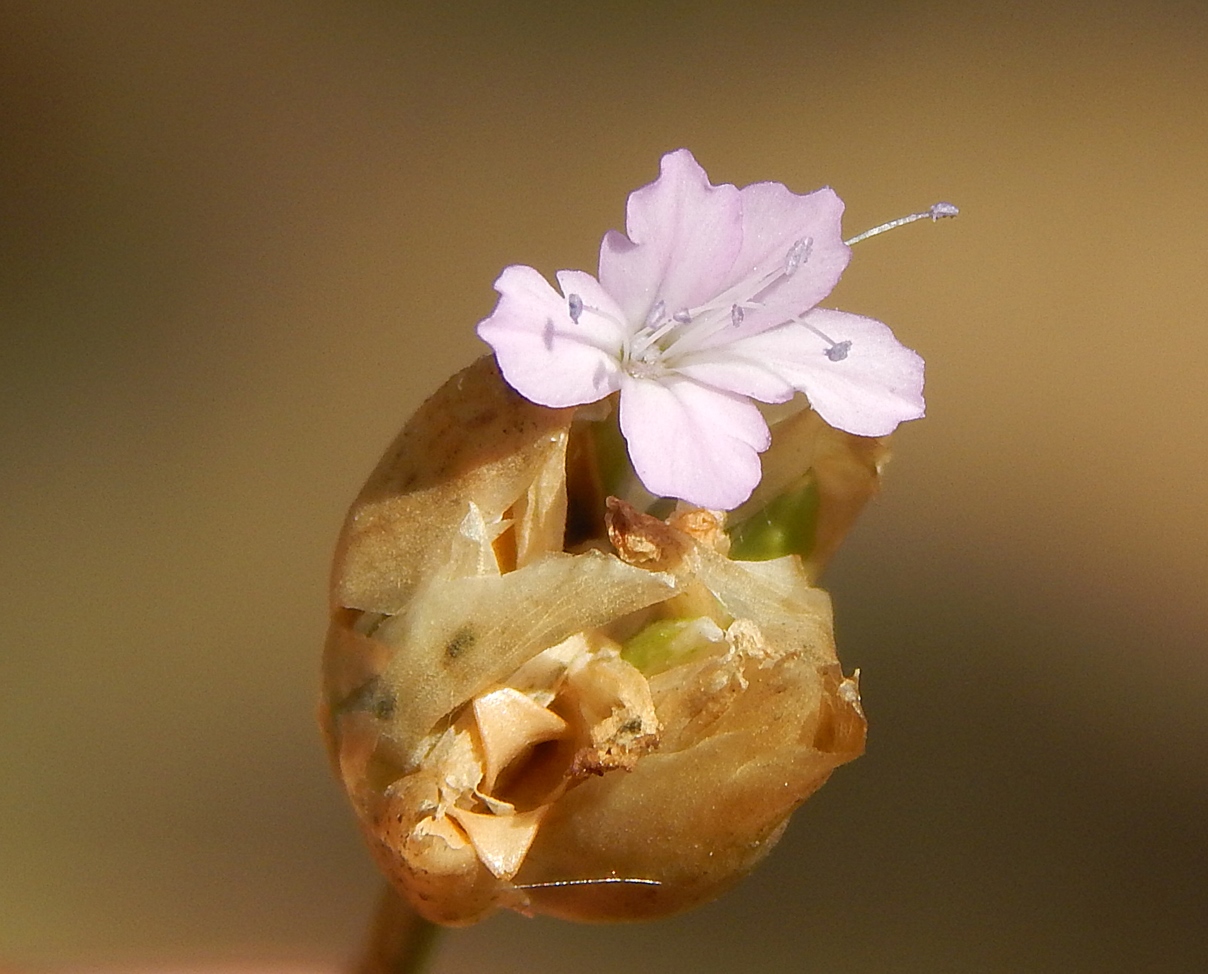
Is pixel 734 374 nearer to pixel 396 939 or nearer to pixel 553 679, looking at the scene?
pixel 553 679

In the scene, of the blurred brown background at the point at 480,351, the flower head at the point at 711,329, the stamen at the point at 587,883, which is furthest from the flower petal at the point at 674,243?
the blurred brown background at the point at 480,351

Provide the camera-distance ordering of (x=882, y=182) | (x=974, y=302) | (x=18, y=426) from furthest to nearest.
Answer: (x=882, y=182) < (x=974, y=302) < (x=18, y=426)

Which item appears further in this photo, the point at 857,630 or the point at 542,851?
the point at 857,630

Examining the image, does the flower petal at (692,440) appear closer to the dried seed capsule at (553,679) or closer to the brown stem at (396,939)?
the dried seed capsule at (553,679)

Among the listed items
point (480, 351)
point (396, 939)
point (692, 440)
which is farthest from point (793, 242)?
point (480, 351)

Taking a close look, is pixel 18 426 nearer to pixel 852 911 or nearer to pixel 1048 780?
pixel 852 911

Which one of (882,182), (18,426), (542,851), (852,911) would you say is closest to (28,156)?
(18,426)
